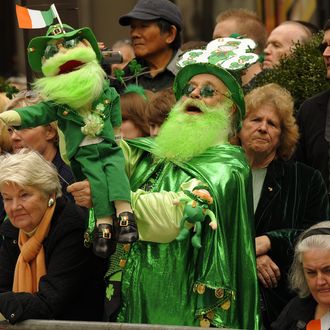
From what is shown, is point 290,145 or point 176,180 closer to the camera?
point 176,180

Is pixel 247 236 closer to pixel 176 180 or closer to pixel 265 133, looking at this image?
pixel 176 180

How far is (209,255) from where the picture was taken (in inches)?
255

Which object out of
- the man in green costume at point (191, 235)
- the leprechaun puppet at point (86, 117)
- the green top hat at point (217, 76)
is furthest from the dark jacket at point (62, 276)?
the green top hat at point (217, 76)

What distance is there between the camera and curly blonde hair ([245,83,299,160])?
749 centimetres

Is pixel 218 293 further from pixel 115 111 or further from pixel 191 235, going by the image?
pixel 115 111

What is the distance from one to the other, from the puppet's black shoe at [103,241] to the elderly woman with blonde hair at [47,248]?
0.41m

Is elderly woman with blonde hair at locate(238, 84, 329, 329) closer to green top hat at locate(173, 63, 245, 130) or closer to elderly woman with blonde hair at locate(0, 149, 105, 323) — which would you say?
green top hat at locate(173, 63, 245, 130)

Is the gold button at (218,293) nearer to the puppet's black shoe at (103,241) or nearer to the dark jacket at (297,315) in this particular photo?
the dark jacket at (297,315)

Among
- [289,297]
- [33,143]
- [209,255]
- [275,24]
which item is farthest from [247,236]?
[275,24]

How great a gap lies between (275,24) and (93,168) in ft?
22.9

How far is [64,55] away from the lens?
21.2 ft

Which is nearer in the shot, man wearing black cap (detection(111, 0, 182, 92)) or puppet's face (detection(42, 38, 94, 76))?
puppet's face (detection(42, 38, 94, 76))

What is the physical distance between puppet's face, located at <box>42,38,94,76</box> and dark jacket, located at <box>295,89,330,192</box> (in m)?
1.91

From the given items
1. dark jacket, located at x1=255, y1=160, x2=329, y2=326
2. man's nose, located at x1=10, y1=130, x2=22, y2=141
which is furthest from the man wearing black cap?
dark jacket, located at x1=255, y1=160, x2=329, y2=326
